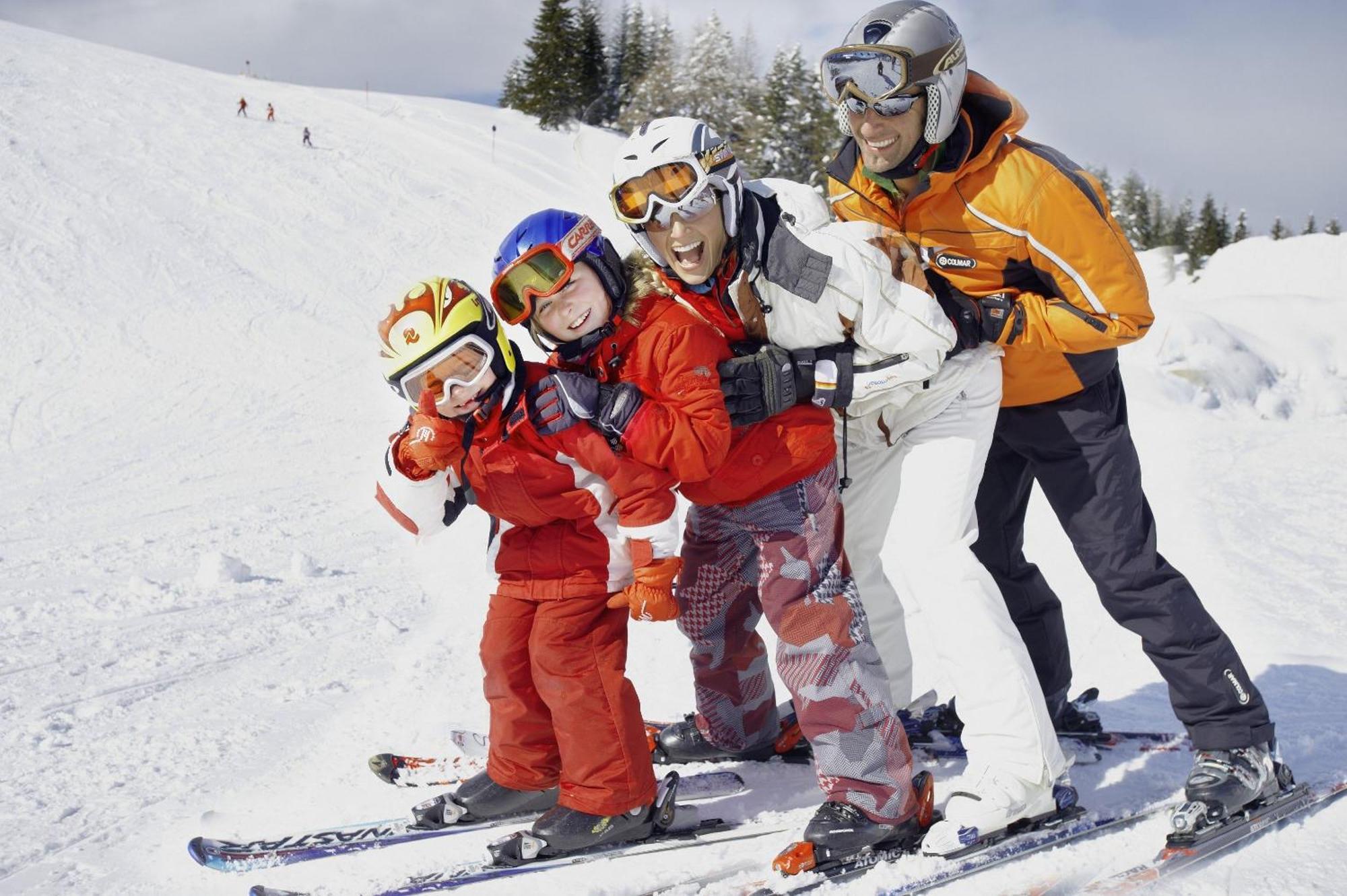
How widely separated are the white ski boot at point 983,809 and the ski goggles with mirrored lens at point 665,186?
196 cm

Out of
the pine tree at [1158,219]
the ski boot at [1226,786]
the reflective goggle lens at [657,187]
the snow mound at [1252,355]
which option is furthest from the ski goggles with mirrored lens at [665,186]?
the pine tree at [1158,219]

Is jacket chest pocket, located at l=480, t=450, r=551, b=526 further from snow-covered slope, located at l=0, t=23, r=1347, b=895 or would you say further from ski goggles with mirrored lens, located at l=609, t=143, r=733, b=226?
snow-covered slope, located at l=0, t=23, r=1347, b=895

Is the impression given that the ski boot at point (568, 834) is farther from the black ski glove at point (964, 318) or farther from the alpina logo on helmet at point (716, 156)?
the alpina logo on helmet at point (716, 156)

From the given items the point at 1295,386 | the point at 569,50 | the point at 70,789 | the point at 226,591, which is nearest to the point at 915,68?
the point at 70,789

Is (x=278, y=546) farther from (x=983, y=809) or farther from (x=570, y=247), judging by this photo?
(x=983, y=809)

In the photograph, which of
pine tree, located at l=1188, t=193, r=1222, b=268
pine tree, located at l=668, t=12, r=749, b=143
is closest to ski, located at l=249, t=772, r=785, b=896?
pine tree, located at l=668, t=12, r=749, b=143

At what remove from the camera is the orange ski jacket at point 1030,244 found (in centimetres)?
296

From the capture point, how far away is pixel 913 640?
16.6 ft

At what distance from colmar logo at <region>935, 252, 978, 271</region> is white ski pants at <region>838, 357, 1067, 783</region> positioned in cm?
31

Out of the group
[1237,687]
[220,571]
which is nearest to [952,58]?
[1237,687]

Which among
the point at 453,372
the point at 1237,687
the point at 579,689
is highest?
the point at 453,372

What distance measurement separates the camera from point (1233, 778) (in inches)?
125

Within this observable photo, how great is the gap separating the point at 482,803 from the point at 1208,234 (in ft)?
207

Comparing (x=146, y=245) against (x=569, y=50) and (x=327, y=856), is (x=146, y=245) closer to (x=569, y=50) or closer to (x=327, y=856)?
(x=327, y=856)
